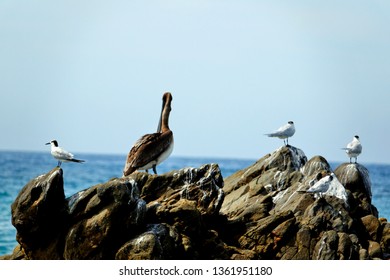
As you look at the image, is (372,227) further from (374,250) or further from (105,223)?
(105,223)

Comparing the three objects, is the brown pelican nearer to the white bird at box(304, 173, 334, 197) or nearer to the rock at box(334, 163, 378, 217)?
the white bird at box(304, 173, 334, 197)

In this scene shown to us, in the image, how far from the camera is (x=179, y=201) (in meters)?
15.0

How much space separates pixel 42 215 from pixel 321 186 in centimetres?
534

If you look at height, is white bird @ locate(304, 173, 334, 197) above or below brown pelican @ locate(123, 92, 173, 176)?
below

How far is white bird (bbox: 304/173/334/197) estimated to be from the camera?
1655cm

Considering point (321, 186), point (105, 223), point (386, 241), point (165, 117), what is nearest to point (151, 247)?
point (105, 223)

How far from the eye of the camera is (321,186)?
1658cm

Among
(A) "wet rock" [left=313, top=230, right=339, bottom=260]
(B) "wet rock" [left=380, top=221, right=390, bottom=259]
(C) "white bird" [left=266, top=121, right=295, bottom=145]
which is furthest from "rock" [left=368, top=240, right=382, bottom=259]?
(C) "white bird" [left=266, top=121, right=295, bottom=145]

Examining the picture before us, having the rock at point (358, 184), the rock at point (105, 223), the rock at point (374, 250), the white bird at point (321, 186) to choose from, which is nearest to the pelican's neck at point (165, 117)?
the white bird at point (321, 186)

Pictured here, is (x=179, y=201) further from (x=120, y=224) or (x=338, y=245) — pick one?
(x=338, y=245)

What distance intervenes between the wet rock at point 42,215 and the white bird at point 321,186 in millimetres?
4814

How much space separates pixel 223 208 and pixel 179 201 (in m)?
2.37

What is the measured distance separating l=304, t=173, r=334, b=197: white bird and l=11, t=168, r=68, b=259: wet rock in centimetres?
481
